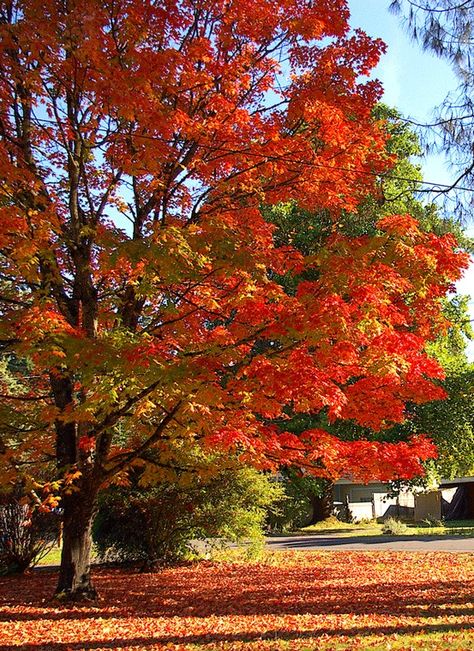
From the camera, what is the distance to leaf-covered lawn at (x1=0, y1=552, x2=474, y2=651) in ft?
20.3

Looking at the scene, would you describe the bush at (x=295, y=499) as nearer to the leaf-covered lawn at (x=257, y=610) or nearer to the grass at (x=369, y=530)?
the grass at (x=369, y=530)

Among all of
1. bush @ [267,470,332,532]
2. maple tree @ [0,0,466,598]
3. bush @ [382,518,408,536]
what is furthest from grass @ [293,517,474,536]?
maple tree @ [0,0,466,598]

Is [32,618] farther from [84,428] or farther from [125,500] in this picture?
[125,500]

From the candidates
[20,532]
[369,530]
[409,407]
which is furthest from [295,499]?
[20,532]

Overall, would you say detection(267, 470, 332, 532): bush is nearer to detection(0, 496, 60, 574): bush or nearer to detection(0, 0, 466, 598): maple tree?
detection(0, 496, 60, 574): bush

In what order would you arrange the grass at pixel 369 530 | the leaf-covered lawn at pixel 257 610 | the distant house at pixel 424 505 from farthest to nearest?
1. the distant house at pixel 424 505
2. the grass at pixel 369 530
3. the leaf-covered lawn at pixel 257 610

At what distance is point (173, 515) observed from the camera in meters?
13.6

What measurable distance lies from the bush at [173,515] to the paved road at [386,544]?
17.8 ft

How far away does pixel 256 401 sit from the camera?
24.4 feet

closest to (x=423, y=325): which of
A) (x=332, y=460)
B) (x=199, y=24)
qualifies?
(x=332, y=460)

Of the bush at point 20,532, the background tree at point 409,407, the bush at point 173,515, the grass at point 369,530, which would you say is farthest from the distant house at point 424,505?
the bush at point 20,532

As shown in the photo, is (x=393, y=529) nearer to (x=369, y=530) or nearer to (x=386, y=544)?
(x=369, y=530)

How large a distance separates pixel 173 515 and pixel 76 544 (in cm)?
505

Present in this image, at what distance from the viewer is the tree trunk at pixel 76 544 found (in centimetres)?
870
